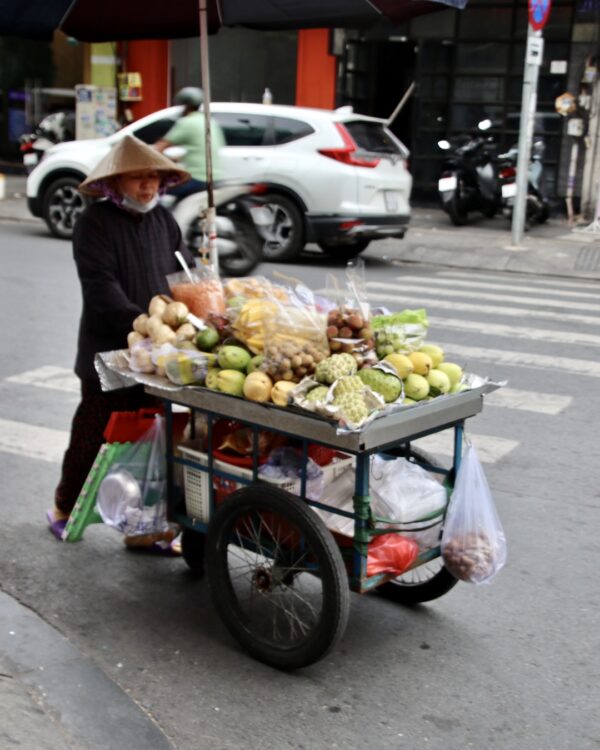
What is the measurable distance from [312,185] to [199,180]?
5.22 feet

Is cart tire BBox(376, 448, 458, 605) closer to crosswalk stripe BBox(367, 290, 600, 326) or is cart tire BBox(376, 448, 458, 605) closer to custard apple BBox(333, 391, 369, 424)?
custard apple BBox(333, 391, 369, 424)

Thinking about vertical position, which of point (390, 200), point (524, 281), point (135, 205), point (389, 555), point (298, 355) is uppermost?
point (135, 205)

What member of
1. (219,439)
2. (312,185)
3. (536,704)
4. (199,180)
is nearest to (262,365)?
(219,439)

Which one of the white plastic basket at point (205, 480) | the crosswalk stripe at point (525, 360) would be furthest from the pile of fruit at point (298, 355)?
the crosswalk stripe at point (525, 360)

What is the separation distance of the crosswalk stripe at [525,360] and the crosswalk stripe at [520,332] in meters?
0.57

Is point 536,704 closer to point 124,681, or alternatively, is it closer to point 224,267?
point 124,681

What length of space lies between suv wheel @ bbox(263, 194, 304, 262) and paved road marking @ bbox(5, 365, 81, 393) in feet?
16.9

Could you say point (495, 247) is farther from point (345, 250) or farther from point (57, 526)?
point (57, 526)

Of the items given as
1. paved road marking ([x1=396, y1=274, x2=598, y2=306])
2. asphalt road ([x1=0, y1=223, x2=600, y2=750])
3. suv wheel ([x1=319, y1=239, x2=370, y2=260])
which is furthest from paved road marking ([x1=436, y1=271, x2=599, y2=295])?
asphalt road ([x1=0, y1=223, x2=600, y2=750])

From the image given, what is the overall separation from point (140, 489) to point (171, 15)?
300 cm

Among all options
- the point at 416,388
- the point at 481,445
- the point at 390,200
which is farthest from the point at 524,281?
the point at 416,388

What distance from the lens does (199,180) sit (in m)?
11.0

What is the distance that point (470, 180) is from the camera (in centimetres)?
1541

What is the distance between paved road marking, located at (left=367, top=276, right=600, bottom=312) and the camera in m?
10.4
